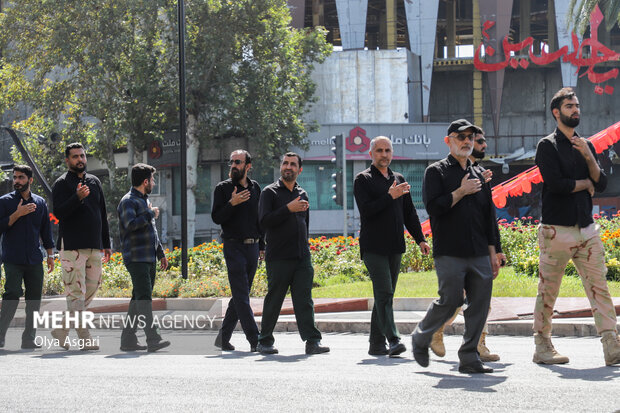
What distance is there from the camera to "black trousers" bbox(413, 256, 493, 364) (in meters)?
6.89

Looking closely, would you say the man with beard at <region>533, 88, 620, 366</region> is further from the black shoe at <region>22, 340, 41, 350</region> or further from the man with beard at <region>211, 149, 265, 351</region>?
the black shoe at <region>22, 340, 41, 350</region>

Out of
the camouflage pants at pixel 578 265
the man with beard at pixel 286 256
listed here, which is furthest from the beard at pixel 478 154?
the man with beard at pixel 286 256

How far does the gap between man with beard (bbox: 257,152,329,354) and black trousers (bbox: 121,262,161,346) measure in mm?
1161

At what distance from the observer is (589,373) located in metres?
6.70

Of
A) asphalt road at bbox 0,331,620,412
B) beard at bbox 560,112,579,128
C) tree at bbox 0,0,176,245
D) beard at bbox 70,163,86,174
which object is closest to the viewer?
asphalt road at bbox 0,331,620,412

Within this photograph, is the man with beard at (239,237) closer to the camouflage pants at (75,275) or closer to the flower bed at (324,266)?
the camouflage pants at (75,275)

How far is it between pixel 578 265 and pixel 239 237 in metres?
3.35

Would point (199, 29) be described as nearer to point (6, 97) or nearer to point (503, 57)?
point (6, 97)

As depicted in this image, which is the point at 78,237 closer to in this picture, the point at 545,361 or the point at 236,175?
the point at 236,175

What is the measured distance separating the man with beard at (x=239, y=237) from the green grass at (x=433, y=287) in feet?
17.1

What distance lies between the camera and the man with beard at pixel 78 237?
9156 millimetres

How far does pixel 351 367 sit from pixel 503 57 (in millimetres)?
46812

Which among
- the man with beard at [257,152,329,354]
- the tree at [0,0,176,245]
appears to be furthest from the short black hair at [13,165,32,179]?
the tree at [0,0,176,245]

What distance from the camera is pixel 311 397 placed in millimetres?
5812
